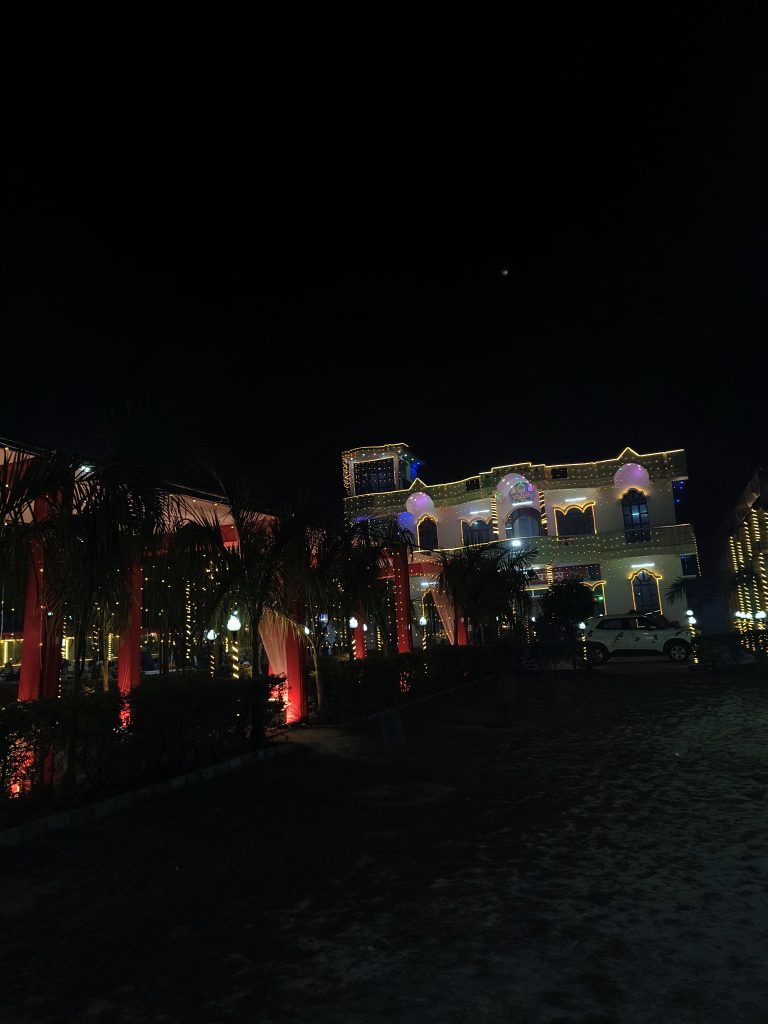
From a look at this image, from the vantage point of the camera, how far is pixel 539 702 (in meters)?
14.0

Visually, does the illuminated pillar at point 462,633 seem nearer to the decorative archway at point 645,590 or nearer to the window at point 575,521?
the decorative archway at point 645,590

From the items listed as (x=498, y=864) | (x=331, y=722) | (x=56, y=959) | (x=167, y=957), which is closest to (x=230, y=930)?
(x=167, y=957)

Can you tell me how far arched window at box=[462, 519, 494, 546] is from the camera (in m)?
38.1

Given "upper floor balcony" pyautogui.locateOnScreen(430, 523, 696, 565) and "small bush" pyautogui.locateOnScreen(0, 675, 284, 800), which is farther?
"upper floor balcony" pyautogui.locateOnScreen(430, 523, 696, 565)

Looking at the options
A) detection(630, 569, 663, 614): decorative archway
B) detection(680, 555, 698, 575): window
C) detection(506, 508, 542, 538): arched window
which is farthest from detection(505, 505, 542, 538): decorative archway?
detection(680, 555, 698, 575): window

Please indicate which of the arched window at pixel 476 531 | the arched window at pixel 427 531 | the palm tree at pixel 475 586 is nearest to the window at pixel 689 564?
the arched window at pixel 476 531

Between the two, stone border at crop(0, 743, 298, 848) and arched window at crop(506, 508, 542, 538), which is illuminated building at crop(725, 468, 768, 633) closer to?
arched window at crop(506, 508, 542, 538)

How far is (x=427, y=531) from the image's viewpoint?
40.0m

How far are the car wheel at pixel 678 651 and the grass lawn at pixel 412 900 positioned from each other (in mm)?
15255

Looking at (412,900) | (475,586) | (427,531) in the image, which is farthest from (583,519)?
(412,900)

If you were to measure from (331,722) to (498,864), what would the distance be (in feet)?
24.0

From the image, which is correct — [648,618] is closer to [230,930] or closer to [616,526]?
[616,526]

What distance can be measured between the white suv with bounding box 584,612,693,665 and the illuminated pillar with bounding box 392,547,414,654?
24.9 ft

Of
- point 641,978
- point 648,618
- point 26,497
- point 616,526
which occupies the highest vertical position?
point 616,526
